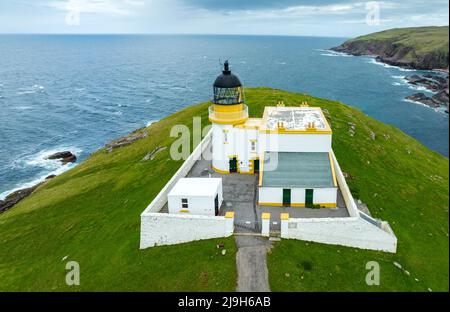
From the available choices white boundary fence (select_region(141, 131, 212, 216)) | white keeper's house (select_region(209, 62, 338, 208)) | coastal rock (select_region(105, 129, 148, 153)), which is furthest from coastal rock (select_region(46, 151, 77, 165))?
white keeper's house (select_region(209, 62, 338, 208))

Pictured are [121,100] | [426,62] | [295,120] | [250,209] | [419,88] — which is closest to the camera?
[250,209]

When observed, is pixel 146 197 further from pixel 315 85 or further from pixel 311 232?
pixel 315 85

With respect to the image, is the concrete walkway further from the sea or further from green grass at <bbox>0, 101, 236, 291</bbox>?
the sea

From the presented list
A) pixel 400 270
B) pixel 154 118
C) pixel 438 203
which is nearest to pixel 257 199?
pixel 400 270

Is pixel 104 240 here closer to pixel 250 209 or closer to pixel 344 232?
pixel 250 209

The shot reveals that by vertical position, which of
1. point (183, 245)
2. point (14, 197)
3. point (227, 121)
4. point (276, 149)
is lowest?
point (14, 197)

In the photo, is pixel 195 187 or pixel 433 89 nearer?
pixel 195 187

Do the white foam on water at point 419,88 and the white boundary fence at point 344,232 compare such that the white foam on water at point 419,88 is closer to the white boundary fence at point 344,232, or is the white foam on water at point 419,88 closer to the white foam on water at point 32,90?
the white boundary fence at point 344,232

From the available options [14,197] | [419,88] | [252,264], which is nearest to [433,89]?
[419,88]
